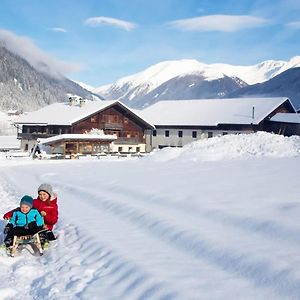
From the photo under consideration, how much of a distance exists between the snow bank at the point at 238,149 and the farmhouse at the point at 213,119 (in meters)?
20.2

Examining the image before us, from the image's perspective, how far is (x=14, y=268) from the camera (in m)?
6.57

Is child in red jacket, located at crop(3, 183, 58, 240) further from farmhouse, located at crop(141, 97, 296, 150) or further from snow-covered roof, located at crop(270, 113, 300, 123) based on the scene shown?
snow-covered roof, located at crop(270, 113, 300, 123)

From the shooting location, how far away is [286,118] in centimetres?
4897

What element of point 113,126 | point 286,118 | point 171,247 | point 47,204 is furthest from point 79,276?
point 286,118

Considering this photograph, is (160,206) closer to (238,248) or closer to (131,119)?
(238,248)

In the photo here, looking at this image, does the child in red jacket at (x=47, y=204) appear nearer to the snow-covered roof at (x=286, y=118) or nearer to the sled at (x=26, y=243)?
the sled at (x=26, y=243)

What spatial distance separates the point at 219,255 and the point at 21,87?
174874 mm

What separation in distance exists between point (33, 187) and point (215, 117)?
124 feet

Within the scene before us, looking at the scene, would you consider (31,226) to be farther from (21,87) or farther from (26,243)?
(21,87)

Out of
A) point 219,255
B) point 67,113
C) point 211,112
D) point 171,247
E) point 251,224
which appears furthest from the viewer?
point 211,112

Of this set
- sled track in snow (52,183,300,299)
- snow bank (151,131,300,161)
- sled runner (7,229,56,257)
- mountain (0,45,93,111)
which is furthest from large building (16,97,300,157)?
mountain (0,45,93,111)

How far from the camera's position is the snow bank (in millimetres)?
25906

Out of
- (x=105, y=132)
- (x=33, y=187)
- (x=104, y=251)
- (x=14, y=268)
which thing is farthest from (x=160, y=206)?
(x=105, y=132)

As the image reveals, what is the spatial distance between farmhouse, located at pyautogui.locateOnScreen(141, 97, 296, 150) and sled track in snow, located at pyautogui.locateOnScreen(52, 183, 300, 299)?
40.9 meters
